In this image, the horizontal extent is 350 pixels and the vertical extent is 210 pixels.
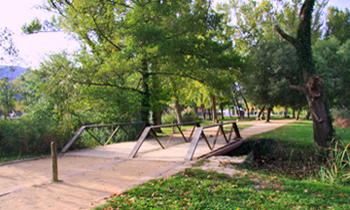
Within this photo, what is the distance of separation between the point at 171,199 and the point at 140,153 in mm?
4892

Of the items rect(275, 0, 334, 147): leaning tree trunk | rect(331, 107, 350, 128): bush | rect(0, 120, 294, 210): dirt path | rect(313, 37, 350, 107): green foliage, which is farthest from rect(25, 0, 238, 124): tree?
rect(313, 37, 350, 107): green foliage

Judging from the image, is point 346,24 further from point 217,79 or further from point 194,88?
point 217,79

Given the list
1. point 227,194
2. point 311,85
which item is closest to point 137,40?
point 311,85

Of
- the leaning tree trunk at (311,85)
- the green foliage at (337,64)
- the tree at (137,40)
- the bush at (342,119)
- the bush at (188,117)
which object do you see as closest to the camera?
the leaning tree trunk at (311,85)

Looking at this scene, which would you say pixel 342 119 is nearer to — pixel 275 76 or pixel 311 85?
pixel 275 76

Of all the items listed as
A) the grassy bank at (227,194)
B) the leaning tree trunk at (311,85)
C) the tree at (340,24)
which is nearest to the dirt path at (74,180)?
the grassy bank at (227,194)

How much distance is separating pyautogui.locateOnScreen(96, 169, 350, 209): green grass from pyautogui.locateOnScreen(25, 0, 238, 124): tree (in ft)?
22.9

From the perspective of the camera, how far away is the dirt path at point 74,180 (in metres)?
4.37

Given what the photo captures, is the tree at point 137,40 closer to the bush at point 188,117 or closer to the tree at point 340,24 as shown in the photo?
the bush at point 188,117

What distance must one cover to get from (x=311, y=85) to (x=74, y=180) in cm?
853

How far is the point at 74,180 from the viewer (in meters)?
5.70

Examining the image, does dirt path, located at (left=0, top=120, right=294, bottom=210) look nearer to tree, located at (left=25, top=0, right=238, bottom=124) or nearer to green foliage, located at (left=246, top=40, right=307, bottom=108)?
tree, located at (left=25, top=0, right=238, bottom=124)

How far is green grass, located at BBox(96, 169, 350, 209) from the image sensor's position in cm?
400

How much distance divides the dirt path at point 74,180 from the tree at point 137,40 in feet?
15.7
